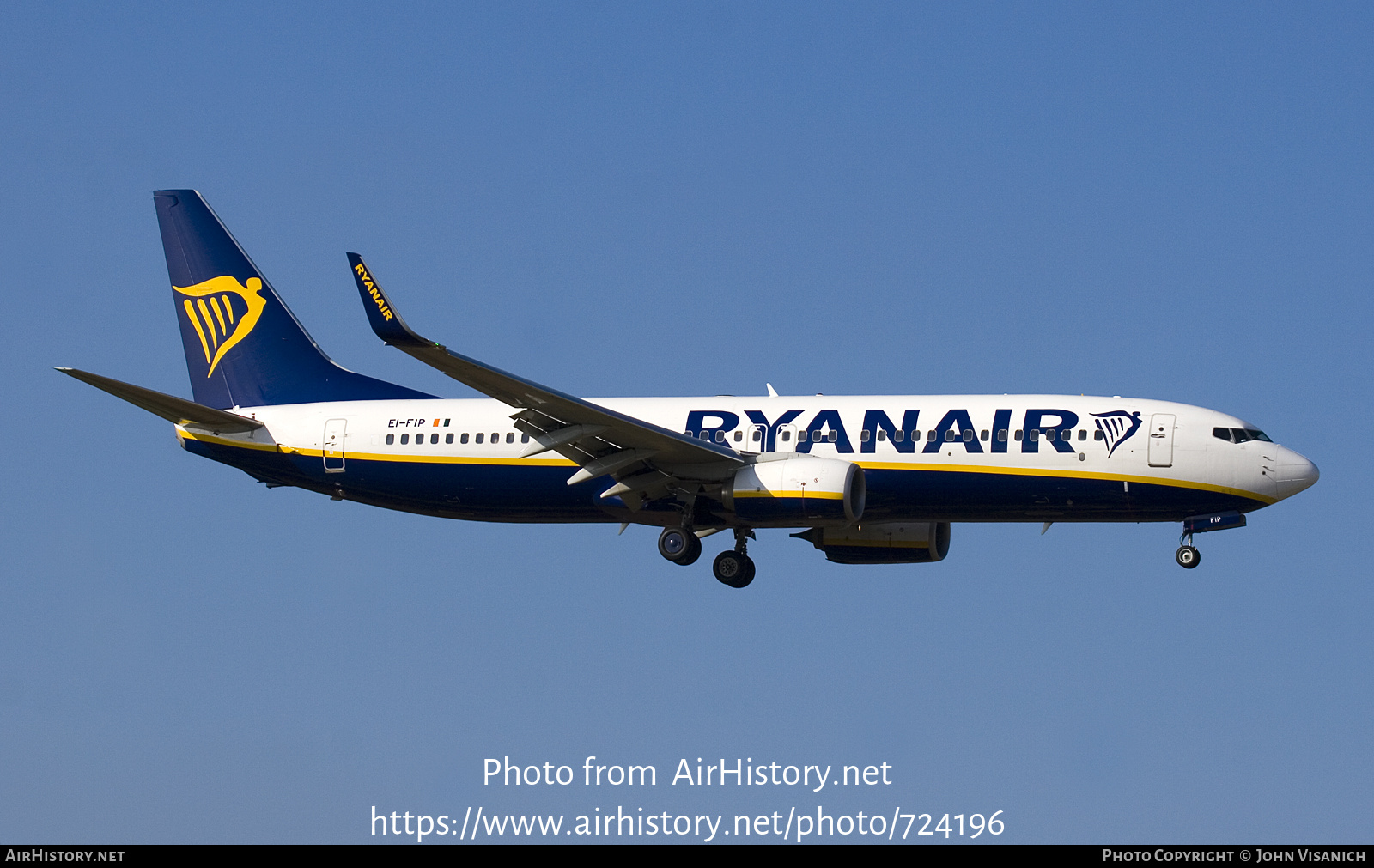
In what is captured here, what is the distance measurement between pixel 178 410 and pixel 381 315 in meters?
12.8

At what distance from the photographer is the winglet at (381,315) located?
37.0m

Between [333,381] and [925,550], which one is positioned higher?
[333,381]

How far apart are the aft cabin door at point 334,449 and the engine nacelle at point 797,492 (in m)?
11.0

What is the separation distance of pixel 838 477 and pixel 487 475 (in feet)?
31.6

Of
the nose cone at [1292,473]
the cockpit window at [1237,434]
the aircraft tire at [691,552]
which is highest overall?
the cockpit window at [1237,434]

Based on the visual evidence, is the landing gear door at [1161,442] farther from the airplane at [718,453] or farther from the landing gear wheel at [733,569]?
the landing gear wheel at [733,569]

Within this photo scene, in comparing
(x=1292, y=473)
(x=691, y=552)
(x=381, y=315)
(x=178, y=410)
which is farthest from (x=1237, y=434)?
(x=178, y=410)

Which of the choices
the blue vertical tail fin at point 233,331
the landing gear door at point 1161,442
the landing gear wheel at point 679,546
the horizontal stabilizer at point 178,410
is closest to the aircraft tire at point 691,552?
the landing gear wheel at point 679,546

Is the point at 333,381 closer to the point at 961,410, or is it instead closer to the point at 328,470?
the point at 328,470

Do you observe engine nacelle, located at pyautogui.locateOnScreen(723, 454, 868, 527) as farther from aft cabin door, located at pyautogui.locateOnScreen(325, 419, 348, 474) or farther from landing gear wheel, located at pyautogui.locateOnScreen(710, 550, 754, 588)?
aft cabin door, located at pyautogui.locateOnScreen(325, 419, 348, 474)

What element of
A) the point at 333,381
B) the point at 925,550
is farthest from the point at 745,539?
the point at 333,381

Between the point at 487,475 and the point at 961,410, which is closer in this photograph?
the point at 961,410

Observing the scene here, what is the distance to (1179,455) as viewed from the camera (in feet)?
140

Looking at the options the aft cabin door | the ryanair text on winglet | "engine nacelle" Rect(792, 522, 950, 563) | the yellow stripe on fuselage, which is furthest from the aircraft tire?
the ryanair text on winglet
